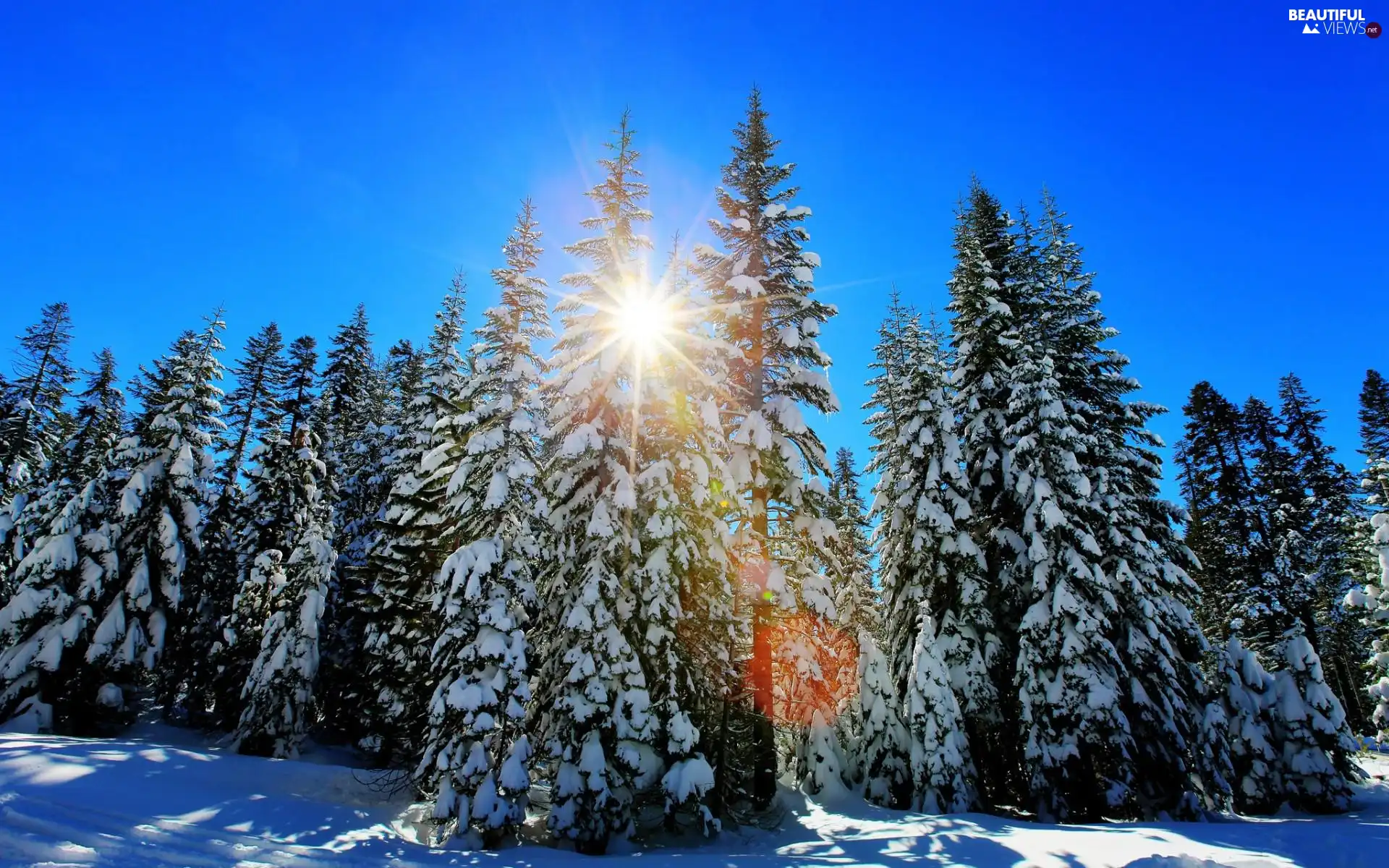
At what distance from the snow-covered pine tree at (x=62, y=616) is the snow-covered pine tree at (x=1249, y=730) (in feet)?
131

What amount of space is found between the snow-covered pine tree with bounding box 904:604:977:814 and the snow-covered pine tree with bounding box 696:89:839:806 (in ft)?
14.7

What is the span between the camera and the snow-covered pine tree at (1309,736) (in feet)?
66.7

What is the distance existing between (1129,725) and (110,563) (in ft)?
117

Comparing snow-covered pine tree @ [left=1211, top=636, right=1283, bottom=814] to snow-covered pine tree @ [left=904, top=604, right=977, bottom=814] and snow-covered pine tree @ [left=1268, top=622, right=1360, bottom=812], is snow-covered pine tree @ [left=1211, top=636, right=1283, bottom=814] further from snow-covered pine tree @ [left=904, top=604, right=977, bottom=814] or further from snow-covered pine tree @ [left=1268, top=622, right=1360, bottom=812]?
snow-covered pine tree @ [left=904, top=604, right=977, bottom=814]

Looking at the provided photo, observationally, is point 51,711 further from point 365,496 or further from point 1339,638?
point 1339,638

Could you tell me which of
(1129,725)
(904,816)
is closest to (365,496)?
(904,816)

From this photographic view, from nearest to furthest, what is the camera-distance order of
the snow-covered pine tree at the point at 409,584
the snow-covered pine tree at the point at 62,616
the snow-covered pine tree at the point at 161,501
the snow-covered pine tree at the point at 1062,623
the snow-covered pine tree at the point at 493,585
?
the snow-covered pine tree at the point at 493,585 < the snow-covered pine tree at the point at 1062,623 < the snow-covered pine tree at the point at 409,584 < the snow-covered pine tree at the point at 62,616 < the snow-covered pine tree at the point at 161,501

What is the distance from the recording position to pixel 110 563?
24.4 metres

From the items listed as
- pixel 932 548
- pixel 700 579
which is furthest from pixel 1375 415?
pixel 700 579

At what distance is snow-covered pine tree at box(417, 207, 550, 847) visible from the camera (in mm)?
13430

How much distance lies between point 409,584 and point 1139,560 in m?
23.5

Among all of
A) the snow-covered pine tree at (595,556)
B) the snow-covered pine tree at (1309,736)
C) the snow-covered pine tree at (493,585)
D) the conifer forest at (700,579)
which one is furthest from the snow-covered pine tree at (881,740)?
the snow-covered pine tree at (1309,736)

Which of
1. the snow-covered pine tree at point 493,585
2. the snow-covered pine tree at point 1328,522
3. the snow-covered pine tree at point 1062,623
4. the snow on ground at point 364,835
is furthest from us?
the snow-covered pine tree at point 1328,522

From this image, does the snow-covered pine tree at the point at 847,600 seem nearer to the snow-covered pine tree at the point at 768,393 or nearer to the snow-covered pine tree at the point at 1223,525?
the snow-covered pine tree at the point at 768,393
